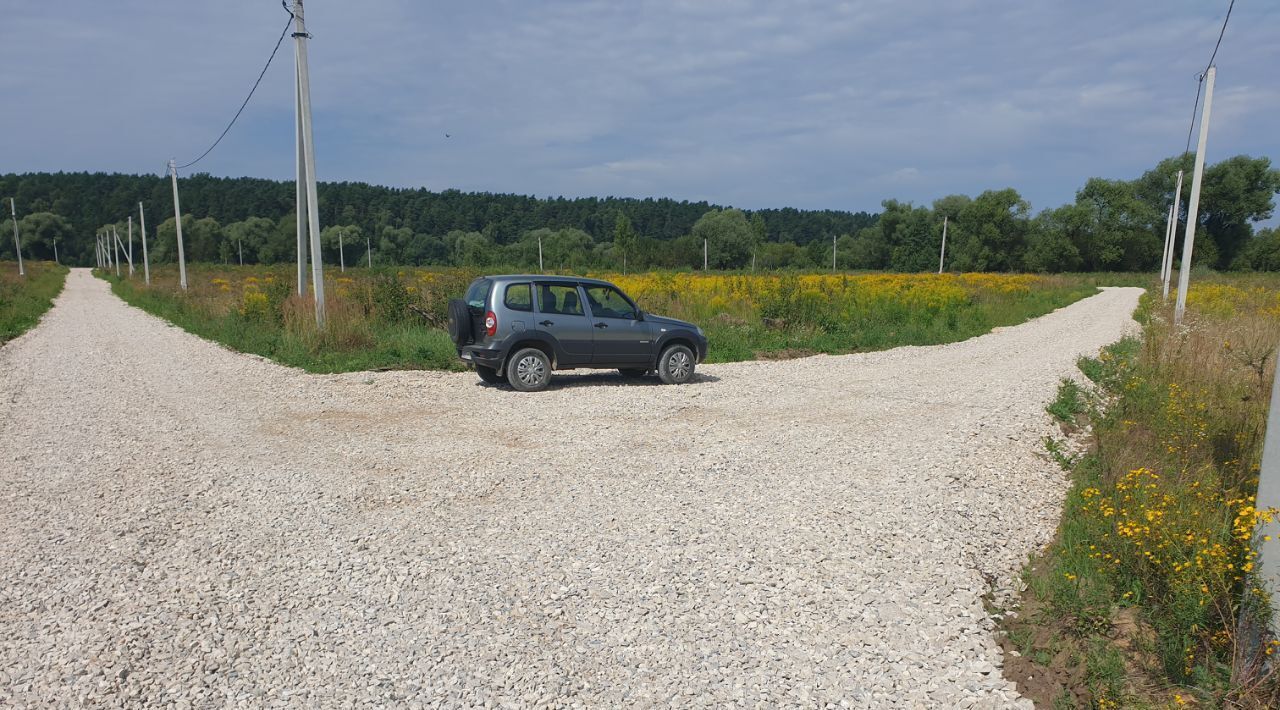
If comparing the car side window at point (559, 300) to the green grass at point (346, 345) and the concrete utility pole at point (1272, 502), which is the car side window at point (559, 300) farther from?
the concrete utility pole at point (1272, 502)

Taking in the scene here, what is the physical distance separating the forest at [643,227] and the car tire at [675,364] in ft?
95.7

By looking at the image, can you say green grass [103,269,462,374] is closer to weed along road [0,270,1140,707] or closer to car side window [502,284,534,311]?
car side window [502,284,534,311]

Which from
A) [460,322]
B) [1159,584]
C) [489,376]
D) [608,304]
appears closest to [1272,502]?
[1159,584]

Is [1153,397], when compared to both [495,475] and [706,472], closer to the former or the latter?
[706,472]

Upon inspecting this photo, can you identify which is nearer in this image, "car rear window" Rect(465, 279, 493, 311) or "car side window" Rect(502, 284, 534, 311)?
"car side window" Rect(502, 284, 534, 311)

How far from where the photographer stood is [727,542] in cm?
500

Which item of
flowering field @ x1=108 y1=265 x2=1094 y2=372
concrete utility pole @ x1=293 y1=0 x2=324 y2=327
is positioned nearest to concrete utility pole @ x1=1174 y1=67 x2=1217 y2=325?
flowering field @ x1=108 y1=265 x2=1094 y2=372

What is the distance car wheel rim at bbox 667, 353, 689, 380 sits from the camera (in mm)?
11625

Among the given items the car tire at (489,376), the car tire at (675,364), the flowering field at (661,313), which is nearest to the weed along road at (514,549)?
the car tire at (489,376)

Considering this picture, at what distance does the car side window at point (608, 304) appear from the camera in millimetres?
11227

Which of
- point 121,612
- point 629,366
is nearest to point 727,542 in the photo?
point 121,612

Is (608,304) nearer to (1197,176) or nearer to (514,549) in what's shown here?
(514,549)

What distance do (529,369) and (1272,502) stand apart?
874 centimetres

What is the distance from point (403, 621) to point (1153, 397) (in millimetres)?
7740
